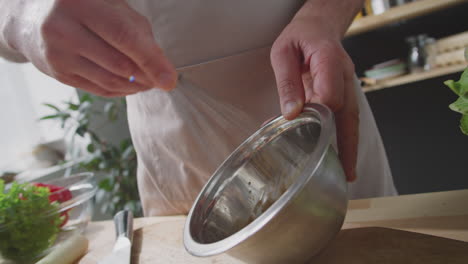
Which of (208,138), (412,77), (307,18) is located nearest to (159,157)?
(208,138)

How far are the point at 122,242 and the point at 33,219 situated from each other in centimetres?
18

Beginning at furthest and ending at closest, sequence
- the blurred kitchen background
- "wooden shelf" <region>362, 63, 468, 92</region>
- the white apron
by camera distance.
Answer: the blurred kitchen background → "wooden shelf" <region>362, 63, 468, 92</region> → the white apron

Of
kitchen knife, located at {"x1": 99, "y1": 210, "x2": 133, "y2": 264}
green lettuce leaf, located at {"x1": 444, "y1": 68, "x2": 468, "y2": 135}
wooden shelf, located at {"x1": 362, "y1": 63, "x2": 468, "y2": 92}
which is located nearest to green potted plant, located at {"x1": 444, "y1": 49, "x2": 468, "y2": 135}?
green lettuce leaf, located at {"x1": 444, "y1": 68, "x2": 468, "y2": 135}

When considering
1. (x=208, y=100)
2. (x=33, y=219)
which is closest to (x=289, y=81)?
(x=208, y=100)

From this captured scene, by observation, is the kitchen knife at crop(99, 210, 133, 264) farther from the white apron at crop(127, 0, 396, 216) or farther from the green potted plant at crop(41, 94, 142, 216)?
the green potted plant at crop(41, 94, 142, 216)

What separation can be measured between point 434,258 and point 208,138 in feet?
1.49

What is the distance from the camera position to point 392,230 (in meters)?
0.47

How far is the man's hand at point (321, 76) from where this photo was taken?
1.57ft

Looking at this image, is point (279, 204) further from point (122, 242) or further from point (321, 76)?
point (122, 242)

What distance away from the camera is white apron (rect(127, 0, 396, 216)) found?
2.28 feet

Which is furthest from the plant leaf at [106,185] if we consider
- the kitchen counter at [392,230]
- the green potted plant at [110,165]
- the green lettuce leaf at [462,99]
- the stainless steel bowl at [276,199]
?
the green lettuce leaf at [462,99]

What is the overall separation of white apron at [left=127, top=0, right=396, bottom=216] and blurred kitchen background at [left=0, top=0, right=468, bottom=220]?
108cm

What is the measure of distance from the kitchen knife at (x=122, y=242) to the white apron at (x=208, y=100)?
113mm

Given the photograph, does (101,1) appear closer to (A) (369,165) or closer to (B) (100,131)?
(A) (369,165)
